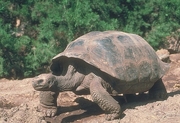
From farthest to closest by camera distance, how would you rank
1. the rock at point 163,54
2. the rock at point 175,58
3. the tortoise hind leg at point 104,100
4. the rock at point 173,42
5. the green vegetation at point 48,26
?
the rock at point 173,42 < the rock at point 175,58 < the rock at point 163,54 < the green vegetation at point 48,26 < the tortoise hind leg at point 104,100

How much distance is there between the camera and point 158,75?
588 centimetres

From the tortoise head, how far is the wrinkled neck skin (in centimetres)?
16

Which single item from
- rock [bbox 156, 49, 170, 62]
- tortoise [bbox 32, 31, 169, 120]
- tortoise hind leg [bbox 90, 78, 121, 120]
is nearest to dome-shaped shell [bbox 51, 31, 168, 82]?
tortoise [bbox 32, 31, 169, 120]

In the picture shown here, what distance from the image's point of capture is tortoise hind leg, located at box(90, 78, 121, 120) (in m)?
4.97

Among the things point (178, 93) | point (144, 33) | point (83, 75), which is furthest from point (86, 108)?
point (144, 33)

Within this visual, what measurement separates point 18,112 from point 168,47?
20.4ft

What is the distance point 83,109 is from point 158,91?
123 centimetres

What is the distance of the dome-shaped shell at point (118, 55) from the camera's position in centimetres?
513

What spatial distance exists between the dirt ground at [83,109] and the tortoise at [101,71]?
0.77 feet

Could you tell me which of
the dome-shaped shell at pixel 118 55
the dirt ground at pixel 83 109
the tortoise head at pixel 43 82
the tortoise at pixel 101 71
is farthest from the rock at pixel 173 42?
the tortoise head at pixel 43 82

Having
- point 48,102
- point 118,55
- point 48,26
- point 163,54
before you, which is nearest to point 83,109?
point 48,102

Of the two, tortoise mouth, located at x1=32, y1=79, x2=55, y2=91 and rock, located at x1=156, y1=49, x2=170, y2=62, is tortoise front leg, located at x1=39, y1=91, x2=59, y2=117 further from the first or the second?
rock, located at x1=156, y1=49, x2=170, y2=62

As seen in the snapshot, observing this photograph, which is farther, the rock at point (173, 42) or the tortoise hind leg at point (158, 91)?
the rock at point (173, 42)

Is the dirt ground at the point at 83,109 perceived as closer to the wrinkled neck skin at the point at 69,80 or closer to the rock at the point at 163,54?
the wrinkled neck skin at the point at 69,80
